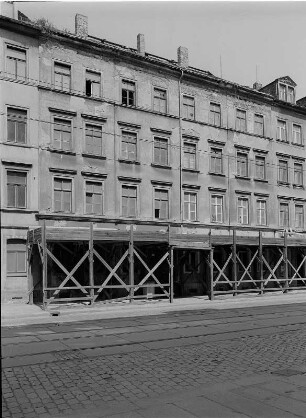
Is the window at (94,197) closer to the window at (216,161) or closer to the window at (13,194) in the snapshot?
the window at (13,194)

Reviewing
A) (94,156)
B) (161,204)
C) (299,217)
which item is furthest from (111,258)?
(299,217)

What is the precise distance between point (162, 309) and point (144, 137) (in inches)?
412

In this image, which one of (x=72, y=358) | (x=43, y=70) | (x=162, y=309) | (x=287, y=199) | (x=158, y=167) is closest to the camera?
(x=72, y=358)

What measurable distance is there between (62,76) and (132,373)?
17959mm

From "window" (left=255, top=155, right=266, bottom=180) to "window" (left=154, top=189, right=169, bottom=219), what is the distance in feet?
23.7

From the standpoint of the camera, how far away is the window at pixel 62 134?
834 inches

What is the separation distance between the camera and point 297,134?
30.2 metres

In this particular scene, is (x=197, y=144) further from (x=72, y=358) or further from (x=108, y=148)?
(x=72, y=358)

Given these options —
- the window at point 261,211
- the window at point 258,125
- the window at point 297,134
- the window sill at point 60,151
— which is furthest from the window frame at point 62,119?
the window at point 297,134

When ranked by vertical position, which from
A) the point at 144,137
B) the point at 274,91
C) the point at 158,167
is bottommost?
the point at 158,167

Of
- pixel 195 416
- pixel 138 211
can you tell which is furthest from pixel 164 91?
pixel 195 416

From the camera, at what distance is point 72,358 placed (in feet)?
27.4

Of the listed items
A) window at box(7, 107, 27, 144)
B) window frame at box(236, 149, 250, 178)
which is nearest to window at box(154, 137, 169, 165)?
window frame at box(236, 149, 250, 178)

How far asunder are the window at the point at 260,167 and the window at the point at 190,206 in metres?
5.28
